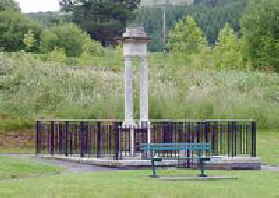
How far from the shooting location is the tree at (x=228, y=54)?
6600 cm

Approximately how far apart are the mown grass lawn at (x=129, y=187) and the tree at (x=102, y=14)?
6509 centimetres

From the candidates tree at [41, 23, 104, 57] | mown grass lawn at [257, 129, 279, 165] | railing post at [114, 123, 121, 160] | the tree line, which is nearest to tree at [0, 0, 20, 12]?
the tree line

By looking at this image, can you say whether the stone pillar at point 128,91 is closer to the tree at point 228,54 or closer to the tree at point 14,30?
the tree at point 228,54

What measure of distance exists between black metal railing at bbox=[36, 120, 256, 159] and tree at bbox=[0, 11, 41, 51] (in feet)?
151

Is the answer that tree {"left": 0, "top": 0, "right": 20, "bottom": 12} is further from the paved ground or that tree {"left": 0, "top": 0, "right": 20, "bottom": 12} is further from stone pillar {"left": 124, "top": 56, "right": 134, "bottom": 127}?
the paved ground

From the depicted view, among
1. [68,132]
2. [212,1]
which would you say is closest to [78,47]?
[68,132]

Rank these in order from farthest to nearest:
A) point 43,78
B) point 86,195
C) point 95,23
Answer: point 95,23 < point 43,78 < point 86,195

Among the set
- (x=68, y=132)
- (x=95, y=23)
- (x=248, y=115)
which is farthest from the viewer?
(x=95, y=23)

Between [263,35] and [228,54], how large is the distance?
337 centimetres

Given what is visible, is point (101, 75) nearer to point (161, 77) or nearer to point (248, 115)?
point (161, 77)

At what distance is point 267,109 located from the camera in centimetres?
3766

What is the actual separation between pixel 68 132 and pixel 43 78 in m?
12.9

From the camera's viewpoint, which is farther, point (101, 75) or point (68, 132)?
point (101, 75)

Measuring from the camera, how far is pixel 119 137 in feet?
78.2
